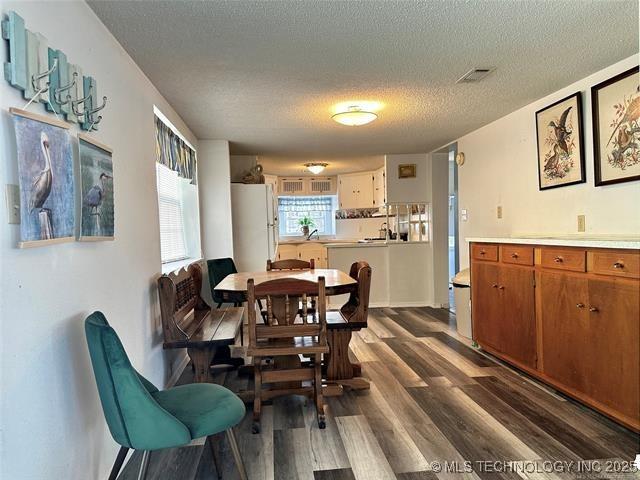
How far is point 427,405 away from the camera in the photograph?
2498 mm

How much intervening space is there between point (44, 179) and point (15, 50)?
385mm

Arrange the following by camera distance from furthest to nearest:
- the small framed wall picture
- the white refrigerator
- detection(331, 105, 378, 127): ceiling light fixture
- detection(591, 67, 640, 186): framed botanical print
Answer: the small framed wall picture < the white refrigerator < detection(331, 105, 378, 127): ceiling light fixture < detection(591, 67, 640, 186): framed botanical print

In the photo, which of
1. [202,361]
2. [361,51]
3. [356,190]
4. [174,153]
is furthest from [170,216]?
[356,190]

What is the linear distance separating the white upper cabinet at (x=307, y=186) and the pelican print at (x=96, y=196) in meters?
6.28

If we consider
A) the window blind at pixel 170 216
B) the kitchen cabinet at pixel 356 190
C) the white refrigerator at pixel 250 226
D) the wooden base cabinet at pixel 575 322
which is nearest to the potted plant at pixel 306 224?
the kitchen cabinet at pixel 356 190

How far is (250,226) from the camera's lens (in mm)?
4875

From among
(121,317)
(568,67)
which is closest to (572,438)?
(568,67)

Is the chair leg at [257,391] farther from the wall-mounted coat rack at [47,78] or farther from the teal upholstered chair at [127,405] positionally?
the wall-mounted coat rack at [47,78]

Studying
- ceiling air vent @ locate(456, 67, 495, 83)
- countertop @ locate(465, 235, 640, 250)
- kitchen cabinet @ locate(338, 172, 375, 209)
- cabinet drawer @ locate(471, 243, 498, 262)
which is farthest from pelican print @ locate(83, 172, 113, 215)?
kitchen cabinet @ locate(338, 172, 375, 209)

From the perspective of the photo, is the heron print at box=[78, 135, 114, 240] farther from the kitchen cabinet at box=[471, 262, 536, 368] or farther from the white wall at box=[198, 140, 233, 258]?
the kitchen cabinet at box=[471, 262, 536, 368]

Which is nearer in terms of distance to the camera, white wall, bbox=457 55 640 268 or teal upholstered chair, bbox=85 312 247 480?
teal upholstered chair, bbox=85 312 247 480

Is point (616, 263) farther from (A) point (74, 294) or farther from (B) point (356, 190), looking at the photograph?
(B) point (356, 190)

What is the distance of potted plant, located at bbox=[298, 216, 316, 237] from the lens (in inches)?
318

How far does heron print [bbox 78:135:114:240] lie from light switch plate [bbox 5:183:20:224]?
0.37 metres
